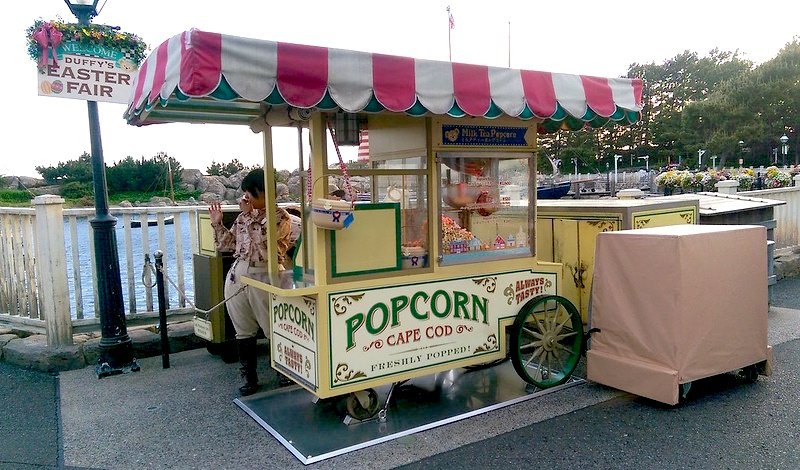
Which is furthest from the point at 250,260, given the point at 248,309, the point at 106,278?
the point at 106,278

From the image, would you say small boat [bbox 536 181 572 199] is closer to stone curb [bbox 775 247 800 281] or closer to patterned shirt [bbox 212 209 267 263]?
stone curb [bbox 775 247 800 281]

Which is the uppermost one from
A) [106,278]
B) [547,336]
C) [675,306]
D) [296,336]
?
[106,278]

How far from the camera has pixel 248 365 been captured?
14.4ft

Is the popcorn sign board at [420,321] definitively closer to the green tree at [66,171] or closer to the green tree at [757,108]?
the green tree at [66,171]

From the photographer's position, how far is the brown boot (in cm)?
436

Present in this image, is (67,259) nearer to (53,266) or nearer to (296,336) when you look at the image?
(53,266)

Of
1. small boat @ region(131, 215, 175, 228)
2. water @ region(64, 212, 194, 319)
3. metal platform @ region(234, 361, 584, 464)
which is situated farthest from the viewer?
small boat @ region(131, 215, 175, 228)

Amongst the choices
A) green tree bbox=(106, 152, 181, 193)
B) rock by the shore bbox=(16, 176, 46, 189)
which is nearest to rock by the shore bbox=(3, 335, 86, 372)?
green tree bbox=(106, 152, 181, 193)

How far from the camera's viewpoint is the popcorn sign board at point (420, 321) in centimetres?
356

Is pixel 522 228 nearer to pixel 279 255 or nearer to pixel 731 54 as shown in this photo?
pixel 279 255

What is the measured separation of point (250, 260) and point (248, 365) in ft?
2.70

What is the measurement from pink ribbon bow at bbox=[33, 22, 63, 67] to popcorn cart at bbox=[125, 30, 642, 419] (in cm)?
110

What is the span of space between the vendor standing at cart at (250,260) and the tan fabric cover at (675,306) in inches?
99.7

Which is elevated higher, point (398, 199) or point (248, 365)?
point (398, 199)
